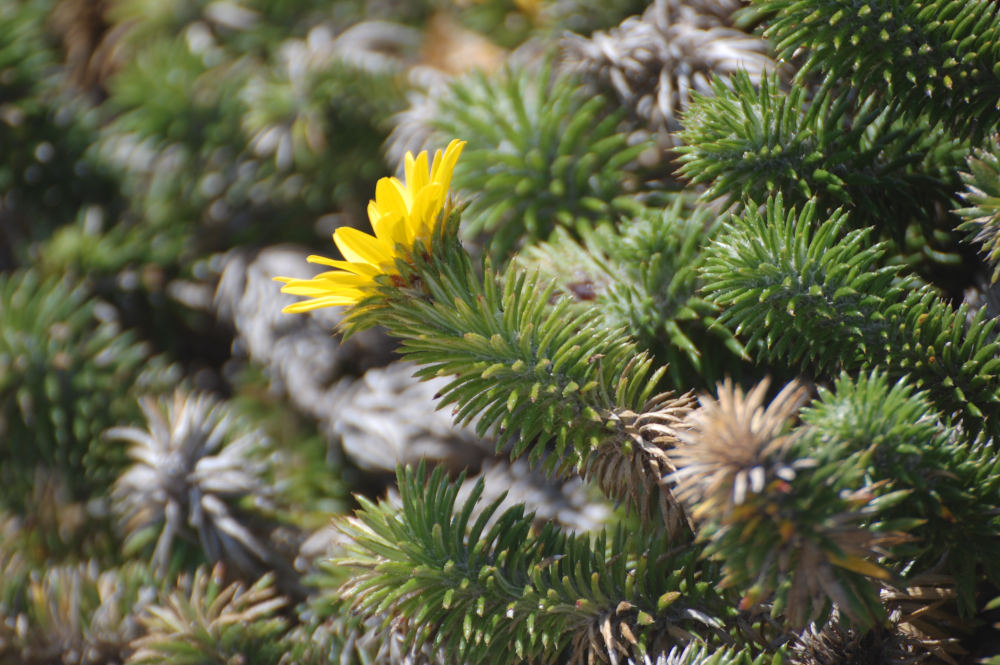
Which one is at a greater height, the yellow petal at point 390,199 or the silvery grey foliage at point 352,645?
the yellow petal at point 390,199

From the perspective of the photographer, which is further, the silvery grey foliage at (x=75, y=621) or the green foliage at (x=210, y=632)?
the silvery grey foliage at (x=75, y=621)

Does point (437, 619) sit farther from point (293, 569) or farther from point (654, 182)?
point (654, 182)

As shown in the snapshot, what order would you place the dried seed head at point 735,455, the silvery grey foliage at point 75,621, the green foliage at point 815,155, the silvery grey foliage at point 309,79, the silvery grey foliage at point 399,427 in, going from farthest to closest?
the silvery grey foliage at point 309,79 → the silvery grey foliage at point 399,427 → the silvery grey foliage at point 75,621 → the green foliage at point 815,155 → the dried seed head at point 735,455

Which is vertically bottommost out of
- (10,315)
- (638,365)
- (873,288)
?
(10,315)

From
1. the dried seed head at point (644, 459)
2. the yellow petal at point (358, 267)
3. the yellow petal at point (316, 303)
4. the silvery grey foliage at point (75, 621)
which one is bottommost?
the silvery grey foliage at point (75, 621)

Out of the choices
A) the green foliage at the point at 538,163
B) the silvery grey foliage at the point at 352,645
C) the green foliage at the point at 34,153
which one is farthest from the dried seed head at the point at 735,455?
the green foliage at the point at 34,153

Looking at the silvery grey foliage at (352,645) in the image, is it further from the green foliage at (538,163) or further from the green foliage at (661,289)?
the green foliage at (538,163)

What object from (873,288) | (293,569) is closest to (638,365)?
(873,288)
